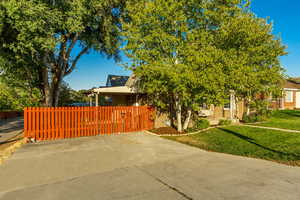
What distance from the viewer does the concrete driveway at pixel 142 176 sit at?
11.5 feet

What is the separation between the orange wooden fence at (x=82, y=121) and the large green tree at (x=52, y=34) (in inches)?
146

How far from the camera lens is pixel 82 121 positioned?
31.8ft

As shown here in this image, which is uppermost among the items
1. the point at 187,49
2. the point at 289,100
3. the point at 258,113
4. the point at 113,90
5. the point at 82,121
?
the point at 187,49

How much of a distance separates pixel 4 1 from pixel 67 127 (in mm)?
7190

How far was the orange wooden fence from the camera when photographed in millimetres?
8664

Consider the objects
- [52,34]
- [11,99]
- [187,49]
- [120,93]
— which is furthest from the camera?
[11,99]

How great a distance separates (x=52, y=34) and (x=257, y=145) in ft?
40.2

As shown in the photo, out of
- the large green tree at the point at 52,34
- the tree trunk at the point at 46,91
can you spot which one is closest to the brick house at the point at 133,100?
the tree trunk at the point at 46,91

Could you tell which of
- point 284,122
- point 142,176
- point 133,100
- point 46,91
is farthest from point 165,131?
point 284,122

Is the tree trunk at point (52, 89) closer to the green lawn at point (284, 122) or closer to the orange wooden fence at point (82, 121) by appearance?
the orange wooden fence at point (82, 121)

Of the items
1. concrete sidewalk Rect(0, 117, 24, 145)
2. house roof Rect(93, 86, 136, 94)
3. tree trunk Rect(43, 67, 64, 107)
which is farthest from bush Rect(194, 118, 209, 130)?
tree trunk Rect(43, 67, 64, 107)

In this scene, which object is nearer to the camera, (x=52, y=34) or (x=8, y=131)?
(x=52, y=34)

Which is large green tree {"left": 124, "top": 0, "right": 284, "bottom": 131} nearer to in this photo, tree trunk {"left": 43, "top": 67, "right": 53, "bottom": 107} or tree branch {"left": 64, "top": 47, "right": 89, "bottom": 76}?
tree branch {"left": 64, "top": 47, "right": 89, "bottom": 76}

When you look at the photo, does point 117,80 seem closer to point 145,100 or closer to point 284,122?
point 145,100
